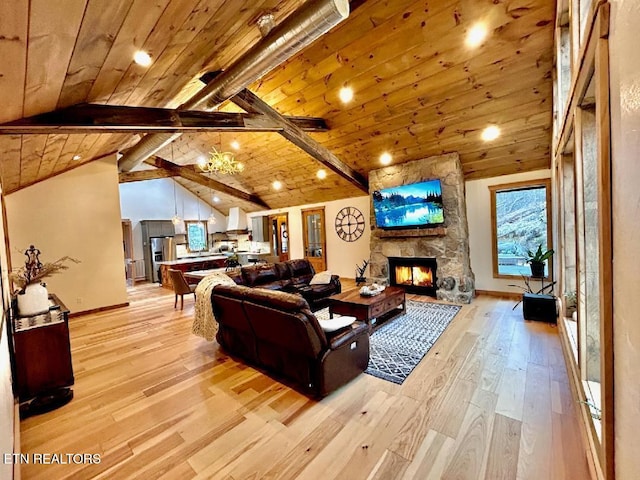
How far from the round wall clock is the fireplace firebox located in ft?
5.34

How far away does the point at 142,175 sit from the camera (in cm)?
780

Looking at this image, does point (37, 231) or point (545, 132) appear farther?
point (37, 231)

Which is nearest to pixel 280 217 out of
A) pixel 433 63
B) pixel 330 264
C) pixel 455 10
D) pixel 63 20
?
pixel 330 264

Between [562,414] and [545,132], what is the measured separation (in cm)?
418

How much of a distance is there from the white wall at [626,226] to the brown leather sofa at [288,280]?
3.75 m

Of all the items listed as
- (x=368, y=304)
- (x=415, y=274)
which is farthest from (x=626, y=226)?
(x=415, y=274)

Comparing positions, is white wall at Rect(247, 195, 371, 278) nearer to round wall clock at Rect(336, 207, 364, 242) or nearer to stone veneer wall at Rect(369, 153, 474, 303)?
round wall clock at Rect(336, 207, 364, 242)

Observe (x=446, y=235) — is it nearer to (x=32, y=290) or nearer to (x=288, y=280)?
(x=288, y=280)

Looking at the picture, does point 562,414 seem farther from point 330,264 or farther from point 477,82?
→ point 330,264

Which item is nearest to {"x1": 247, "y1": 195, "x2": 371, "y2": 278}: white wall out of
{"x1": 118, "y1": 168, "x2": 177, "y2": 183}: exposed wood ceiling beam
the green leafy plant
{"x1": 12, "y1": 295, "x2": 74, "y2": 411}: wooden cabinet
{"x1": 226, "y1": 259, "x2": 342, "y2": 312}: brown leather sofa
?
{"x1": 226, "y1": 259, "x2": 342, "y2": 312}: brown leather sofa

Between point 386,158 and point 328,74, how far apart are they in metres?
2.32

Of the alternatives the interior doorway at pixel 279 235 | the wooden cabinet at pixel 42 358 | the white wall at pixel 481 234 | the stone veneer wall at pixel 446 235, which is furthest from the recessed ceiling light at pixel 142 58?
the interior doorway at pixel 279 235

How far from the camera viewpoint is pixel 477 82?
388cm

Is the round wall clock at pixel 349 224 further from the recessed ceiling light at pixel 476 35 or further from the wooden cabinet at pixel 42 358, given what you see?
the wooden cabinet at pixel 42 358
